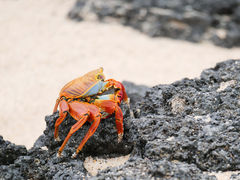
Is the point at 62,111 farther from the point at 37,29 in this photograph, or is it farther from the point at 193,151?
the point at 37,29

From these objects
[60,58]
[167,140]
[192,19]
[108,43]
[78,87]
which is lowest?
[167,140]

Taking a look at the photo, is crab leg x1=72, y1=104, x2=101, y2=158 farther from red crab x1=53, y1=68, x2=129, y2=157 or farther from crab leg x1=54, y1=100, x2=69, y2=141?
crab leg x1=54, y1=100, x2=69, y2=141

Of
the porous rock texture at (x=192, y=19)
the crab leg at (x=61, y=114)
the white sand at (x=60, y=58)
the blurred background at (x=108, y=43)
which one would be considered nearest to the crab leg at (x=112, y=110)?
the crab leg at (x=61, y=114)

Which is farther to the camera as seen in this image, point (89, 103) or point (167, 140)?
point (89, 103)

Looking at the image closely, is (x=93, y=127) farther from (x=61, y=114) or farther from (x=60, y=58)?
(x=60, y=58)

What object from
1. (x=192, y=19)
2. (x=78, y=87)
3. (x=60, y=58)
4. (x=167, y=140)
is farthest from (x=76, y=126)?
(x=192, y=19)

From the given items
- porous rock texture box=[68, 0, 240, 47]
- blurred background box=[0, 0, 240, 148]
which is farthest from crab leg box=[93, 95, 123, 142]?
porous rock texture box=[68, 0, 240, 47]

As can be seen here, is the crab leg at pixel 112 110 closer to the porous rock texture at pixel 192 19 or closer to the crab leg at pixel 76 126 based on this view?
the crab leg at pixel 76 126
